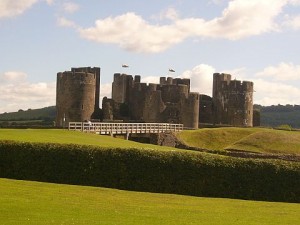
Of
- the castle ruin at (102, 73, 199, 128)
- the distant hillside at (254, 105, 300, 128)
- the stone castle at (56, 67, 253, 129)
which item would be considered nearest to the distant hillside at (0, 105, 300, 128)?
the distant hillside at (254, 105, 300, 128)

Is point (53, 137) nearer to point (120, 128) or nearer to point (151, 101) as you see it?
point (120, 128)

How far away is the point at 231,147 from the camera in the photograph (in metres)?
56.2

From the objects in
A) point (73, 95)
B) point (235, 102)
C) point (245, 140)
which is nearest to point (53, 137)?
point (245, 140)

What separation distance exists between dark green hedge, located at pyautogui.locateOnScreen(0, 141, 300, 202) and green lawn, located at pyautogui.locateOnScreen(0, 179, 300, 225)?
242cm

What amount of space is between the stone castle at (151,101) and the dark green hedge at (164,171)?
3638 cm

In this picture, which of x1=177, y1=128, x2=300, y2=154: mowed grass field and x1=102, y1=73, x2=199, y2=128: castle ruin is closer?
x1=177, y1=128, x2=300, y2=154: mowed grass field

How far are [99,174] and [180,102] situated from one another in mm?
47527

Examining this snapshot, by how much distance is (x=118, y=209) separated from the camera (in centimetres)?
1925

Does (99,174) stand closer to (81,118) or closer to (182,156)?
(182,156)

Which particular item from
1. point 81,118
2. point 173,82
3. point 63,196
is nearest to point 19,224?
point 63,196

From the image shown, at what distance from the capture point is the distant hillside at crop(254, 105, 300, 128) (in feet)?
550

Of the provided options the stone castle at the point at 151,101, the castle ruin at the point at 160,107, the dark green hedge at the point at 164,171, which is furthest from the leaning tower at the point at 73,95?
the dark green hedge at the point at 164,171

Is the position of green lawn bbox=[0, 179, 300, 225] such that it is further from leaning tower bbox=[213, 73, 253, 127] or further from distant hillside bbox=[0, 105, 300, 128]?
distant hillside bbox=[0, 105, 300, 128]

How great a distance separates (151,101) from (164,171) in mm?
46833
